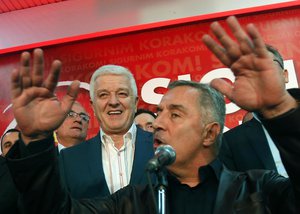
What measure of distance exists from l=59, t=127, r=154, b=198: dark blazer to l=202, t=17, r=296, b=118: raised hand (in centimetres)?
92

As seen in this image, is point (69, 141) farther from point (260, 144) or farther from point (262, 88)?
point (262, 88)

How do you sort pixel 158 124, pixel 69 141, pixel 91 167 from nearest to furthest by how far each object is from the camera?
pixel 158 124 < pixel 91 167 < pixel 69 141

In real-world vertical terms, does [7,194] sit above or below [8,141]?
below

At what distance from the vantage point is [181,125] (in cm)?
180

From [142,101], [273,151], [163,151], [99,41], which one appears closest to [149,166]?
[163,151]

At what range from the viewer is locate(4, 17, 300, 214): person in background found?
1.27 m

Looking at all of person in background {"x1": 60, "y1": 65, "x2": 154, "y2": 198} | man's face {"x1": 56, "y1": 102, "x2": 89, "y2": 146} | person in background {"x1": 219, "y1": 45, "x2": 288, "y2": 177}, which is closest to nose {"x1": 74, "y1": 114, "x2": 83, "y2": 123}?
man's face {"x1": 56, "y1": 102, "x2": 89, "y2": 146}

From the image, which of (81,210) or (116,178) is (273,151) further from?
(81,210)

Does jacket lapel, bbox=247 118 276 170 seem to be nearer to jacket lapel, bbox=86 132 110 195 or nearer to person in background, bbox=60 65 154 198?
person in background, bbox=60 65 154 198

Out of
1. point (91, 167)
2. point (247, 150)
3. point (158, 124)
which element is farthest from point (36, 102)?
point (247, 150)

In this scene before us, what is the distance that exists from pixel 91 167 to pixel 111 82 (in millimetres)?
511

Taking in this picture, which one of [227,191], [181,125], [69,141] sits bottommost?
[227,191]

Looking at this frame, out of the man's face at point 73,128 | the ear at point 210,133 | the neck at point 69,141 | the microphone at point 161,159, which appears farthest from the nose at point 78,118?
the microphone at point 161,159

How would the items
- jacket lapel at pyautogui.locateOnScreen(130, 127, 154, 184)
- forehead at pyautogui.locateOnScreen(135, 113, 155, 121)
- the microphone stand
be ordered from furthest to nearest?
forehead at pyautogui.locateOnScreen(135, 113, 155, 121) < jacket lapel at pyautogui.locateOnScreen(130, 127, 154, 184) < the microphone stand
